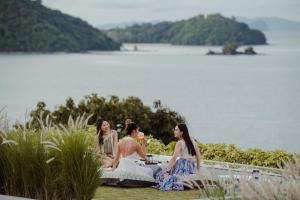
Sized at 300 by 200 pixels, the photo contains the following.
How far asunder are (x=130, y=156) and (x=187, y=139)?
0.94 meters

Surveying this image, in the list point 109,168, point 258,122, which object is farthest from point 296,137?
point 109,168

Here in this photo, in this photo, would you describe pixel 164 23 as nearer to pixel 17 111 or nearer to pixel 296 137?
pixel 17 111

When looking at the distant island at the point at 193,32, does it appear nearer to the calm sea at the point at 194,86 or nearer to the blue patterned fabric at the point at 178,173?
the calm sea at the point at 194,86

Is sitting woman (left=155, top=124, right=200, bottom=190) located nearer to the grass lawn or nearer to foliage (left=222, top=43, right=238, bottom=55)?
the grass lawn

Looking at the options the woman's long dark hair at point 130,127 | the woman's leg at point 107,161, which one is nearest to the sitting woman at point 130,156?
the woman's long dark hair at point 130,127

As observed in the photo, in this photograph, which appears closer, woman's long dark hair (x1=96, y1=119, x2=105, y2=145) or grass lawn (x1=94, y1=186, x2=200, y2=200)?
grass lawn (x1=94, y1=186, x2=200, y2=200)

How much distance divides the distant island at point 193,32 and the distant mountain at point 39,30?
1576 centimetres

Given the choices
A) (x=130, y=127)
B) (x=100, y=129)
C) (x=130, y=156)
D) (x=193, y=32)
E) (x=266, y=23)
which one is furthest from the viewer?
(x=266, y=23)

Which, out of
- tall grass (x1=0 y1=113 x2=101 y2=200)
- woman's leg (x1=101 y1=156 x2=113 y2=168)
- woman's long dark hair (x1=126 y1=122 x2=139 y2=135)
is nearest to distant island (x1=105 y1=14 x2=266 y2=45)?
woman's leg (x1=101 y1=156 x2=113 y2=168)

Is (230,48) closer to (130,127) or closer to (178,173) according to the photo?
(130,127)

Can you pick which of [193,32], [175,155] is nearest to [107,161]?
[175,155]

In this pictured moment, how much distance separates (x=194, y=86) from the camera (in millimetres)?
→ 89375

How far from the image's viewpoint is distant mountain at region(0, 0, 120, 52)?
87125 mm

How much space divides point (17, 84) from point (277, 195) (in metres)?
88.5
